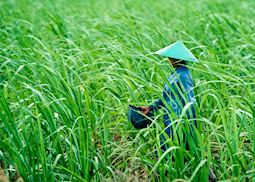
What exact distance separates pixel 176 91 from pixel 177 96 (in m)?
0.11

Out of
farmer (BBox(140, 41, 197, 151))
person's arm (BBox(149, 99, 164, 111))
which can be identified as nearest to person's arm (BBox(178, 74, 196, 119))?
farmer (BBox(140, 41, 197, 151))

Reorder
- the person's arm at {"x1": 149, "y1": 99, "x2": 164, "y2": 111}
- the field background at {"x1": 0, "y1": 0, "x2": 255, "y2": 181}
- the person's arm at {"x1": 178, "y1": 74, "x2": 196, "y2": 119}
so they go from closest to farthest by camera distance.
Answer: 1. the field background at {"x1": 0, "y1": 0, "x2": 255, "y2": 181}
2. the person's arm at {"x1": 178, "y1": 74, "x2": 196, "y2": 119}
3. the person's arm at {"x1": 149, "y1": 99, "x2": 164, "y2": 111}

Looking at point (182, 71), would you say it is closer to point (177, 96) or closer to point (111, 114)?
point (177, 96)

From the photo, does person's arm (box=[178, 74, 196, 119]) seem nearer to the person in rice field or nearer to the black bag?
the person in rice field

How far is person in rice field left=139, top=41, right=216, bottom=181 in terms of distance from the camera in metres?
2.86

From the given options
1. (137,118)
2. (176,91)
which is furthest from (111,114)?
(176,91)

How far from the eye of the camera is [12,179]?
2.89 metres

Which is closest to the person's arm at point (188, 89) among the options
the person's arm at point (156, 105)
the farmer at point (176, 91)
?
the farmer at point (176, 91)

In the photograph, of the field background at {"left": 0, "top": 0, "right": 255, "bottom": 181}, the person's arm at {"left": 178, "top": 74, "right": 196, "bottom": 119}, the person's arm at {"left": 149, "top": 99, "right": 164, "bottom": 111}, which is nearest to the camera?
the field background at {"left": 0, "top": 0, "right": 255, "bottom": 181}

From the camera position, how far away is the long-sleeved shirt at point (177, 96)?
9.35 feet

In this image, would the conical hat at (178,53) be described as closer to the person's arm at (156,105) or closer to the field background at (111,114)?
the field background at (111,114)

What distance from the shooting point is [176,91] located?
2955 mm

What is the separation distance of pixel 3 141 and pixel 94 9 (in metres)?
4.36

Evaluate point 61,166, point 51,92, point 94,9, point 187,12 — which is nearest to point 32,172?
point 61,166
